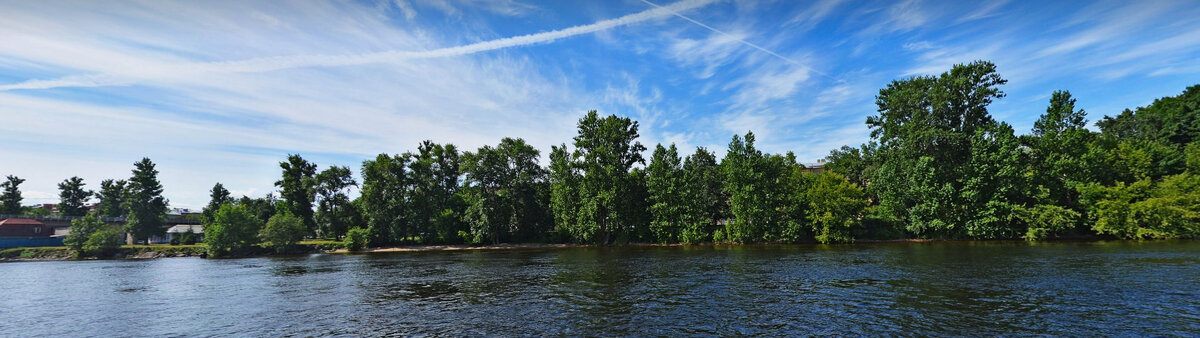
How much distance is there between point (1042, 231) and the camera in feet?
190

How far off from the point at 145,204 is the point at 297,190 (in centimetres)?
3781

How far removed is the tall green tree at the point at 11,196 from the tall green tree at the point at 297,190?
100788mm

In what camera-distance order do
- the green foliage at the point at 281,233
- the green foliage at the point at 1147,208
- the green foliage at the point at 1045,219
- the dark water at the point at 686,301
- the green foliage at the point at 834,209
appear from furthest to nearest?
the green foliage at the point at 281,233
the green foliage at the point at 834,209
the green foliage at the point at 1045,219
the green foliage at the point at 1147,208
the dark water at the point at 686,301

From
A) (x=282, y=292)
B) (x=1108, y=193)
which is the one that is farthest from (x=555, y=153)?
(x=1108, y=193)

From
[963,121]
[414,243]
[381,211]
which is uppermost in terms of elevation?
[963,121]

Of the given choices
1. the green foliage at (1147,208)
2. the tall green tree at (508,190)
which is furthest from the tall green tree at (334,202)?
the green foliage at (1147,208)

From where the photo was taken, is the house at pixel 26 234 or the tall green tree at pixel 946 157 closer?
the tall green tree at pixel 946 157

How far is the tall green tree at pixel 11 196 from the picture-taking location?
431 ft

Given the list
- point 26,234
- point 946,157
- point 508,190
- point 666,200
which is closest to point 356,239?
point 508,190

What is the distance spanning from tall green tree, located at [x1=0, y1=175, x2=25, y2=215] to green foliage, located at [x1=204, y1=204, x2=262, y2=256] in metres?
103

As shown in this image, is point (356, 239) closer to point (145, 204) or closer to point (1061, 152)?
point (145, 204)

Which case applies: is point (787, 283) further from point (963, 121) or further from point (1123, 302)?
point (963, 121)

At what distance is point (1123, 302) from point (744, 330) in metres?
16.6

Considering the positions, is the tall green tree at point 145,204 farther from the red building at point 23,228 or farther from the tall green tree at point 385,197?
the tall green tree at point 385,197
